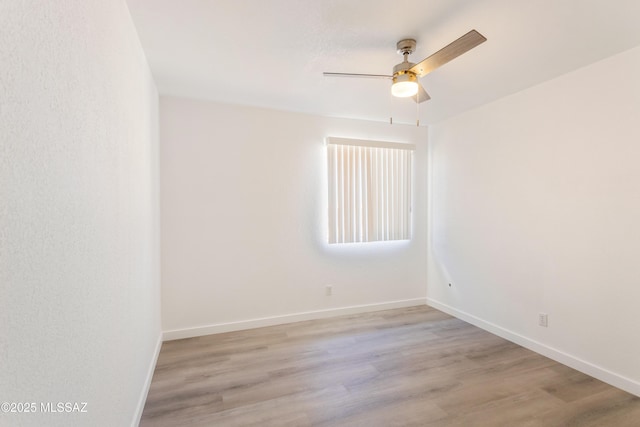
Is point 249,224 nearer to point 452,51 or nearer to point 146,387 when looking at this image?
point 146,387

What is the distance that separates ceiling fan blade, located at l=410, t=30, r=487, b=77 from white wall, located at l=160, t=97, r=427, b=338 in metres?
1.83

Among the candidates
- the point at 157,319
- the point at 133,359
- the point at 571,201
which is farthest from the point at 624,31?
the point at 157,319

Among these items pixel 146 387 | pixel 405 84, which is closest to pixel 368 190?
pixel 405 84

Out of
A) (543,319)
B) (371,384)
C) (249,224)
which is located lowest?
(371,384)

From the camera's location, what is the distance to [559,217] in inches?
104

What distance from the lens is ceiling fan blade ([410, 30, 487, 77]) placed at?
1.59 m

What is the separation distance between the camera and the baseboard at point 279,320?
314 centimetres

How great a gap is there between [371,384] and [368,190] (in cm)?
227

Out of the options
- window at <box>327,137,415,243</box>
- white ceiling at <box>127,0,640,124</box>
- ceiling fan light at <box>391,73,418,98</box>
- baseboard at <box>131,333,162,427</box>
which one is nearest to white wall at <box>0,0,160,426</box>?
baseboard at <box>131,333,162,427</box>

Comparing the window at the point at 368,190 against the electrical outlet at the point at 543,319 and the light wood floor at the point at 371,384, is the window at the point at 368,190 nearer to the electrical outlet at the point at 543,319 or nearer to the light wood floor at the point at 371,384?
the light wood floor at the point at 371,384

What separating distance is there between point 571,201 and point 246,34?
2.95 meters

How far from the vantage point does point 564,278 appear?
8.52 feet

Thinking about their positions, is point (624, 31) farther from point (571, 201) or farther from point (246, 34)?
point (246, 34)

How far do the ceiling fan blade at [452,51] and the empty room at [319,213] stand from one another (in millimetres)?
15
